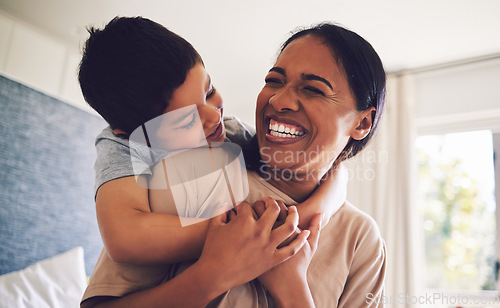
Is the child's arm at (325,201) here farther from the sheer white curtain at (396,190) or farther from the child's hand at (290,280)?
the sheer white curtain at (396,190)

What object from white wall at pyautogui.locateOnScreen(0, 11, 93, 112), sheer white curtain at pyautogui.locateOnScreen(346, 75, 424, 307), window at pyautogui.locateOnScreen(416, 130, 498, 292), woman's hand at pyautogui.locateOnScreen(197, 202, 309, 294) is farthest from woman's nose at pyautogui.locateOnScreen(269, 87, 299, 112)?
window at pyautogui.locateOnScreen(416, 130, 498, 292)

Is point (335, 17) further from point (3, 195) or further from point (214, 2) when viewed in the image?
point (3, 195)

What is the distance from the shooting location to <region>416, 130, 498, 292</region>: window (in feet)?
13.3

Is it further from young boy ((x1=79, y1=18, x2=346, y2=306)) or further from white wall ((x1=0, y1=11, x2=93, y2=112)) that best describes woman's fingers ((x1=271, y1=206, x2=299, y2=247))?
white wall ((x1=0, y1=11, x2=93, y2=112))

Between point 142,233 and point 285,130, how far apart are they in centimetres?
42

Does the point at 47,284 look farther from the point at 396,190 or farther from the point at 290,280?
the point at 396,190

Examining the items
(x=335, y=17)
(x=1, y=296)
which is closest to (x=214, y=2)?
(x=335, y=17)

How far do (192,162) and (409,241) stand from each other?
288 centimetres

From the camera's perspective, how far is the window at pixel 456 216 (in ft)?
13.3

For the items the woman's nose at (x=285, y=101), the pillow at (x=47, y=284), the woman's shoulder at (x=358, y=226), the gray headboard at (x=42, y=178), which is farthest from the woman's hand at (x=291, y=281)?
the gray headboard at (x=42, y=178)

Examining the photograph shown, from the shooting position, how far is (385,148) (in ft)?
11.4

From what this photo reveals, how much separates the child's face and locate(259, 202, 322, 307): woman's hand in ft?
1.21

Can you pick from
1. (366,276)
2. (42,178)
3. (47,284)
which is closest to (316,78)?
(366,276)

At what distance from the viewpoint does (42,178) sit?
2895 mm
